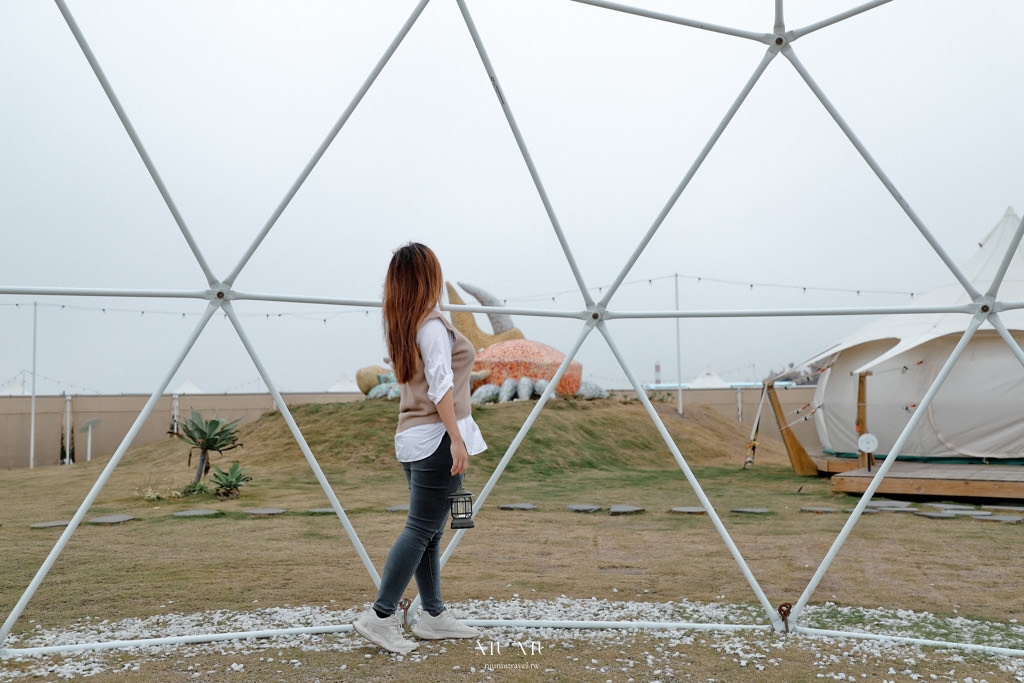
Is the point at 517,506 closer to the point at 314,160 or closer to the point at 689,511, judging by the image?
the point at 689,511

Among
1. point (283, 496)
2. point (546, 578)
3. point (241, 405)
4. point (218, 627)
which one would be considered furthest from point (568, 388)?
point (218, 627)

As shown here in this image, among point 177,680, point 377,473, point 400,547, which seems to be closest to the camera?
point 177,680

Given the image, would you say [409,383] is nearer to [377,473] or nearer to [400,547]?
[400,547]

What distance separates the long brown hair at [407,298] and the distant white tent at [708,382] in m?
21.5

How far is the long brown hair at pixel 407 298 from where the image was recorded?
2.75 m

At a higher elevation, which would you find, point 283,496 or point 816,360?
point 816,360

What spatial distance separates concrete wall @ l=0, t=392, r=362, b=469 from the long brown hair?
464 inches

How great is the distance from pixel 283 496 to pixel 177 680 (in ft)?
21.4

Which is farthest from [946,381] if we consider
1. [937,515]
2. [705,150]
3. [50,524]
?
[50,524]

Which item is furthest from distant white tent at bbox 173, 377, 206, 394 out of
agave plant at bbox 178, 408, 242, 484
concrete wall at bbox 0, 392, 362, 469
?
agave plant at bbox 178, 408, 242, 484

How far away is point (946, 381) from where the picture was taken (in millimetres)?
10219

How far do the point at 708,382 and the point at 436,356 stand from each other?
73.8 feet

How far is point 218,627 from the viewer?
328 cm

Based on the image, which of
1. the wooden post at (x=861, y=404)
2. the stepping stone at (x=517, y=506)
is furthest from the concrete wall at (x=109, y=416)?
the stepping stone at (x=517, y=506)
